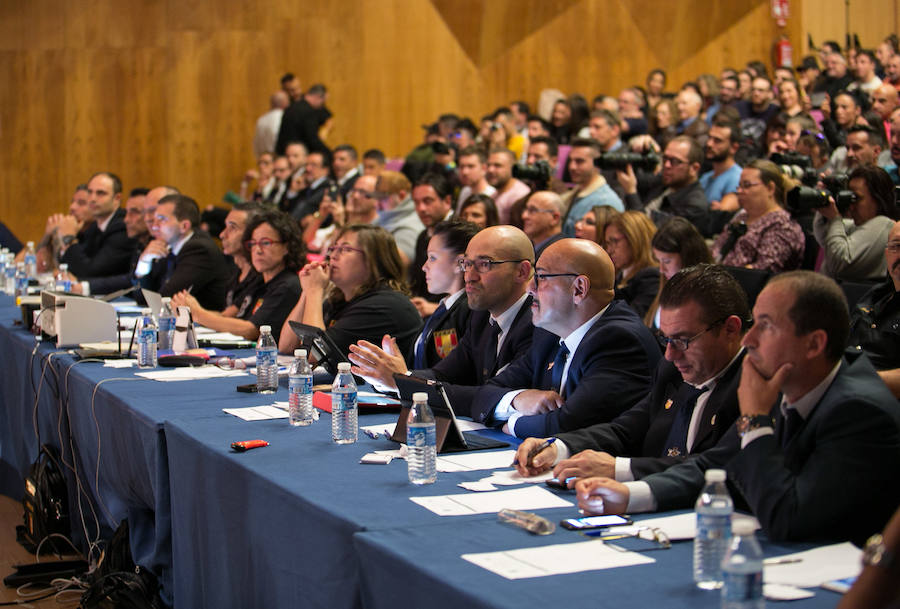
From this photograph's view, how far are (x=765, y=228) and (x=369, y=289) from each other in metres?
2.03

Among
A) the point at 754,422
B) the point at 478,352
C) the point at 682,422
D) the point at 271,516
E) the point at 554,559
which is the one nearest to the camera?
the point at 554,559

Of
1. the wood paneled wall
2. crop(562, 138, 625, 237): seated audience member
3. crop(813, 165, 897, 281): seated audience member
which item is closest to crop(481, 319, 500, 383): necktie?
crop(813, 165, 897, 281): seated audience member

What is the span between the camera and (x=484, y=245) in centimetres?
350

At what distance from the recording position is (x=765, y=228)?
16.7 feet

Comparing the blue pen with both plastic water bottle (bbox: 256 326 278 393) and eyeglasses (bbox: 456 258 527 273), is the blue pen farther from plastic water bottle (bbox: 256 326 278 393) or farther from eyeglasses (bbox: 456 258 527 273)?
plastic water bottle (bbox: 256 326 278 393)

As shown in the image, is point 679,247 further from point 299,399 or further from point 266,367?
point 299,399

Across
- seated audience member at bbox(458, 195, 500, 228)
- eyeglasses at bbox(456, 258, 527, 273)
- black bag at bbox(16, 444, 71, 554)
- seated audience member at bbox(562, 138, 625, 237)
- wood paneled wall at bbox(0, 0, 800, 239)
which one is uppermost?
wood paneled wall at bbox(0, 0, 800, 239)

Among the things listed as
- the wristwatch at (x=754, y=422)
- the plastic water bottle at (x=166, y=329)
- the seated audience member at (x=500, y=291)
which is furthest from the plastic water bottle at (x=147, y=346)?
the wristwatch at (x=754, y=422)

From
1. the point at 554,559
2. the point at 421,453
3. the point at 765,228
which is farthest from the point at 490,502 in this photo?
the point at 765,228

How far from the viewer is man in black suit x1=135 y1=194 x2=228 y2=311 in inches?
230

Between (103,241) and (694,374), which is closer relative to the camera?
(694,374)

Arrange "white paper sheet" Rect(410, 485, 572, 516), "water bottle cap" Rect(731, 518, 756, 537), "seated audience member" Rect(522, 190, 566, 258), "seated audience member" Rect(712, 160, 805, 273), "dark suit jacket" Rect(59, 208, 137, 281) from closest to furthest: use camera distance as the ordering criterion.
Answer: "water bottle cap" Rect(731, 518, 756, 537) < "white paper sheet" Rect(410, 485, 572, 516) < "seated audience member" Rect(712, 160, 805, 273) < "seated audience member" Rect(522, 190, 566, 258) < "dark suit jacket" Rect(59, 208, 137, 281)

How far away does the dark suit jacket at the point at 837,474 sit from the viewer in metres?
1.86

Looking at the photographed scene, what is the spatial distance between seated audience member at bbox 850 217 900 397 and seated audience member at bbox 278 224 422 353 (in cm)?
171
